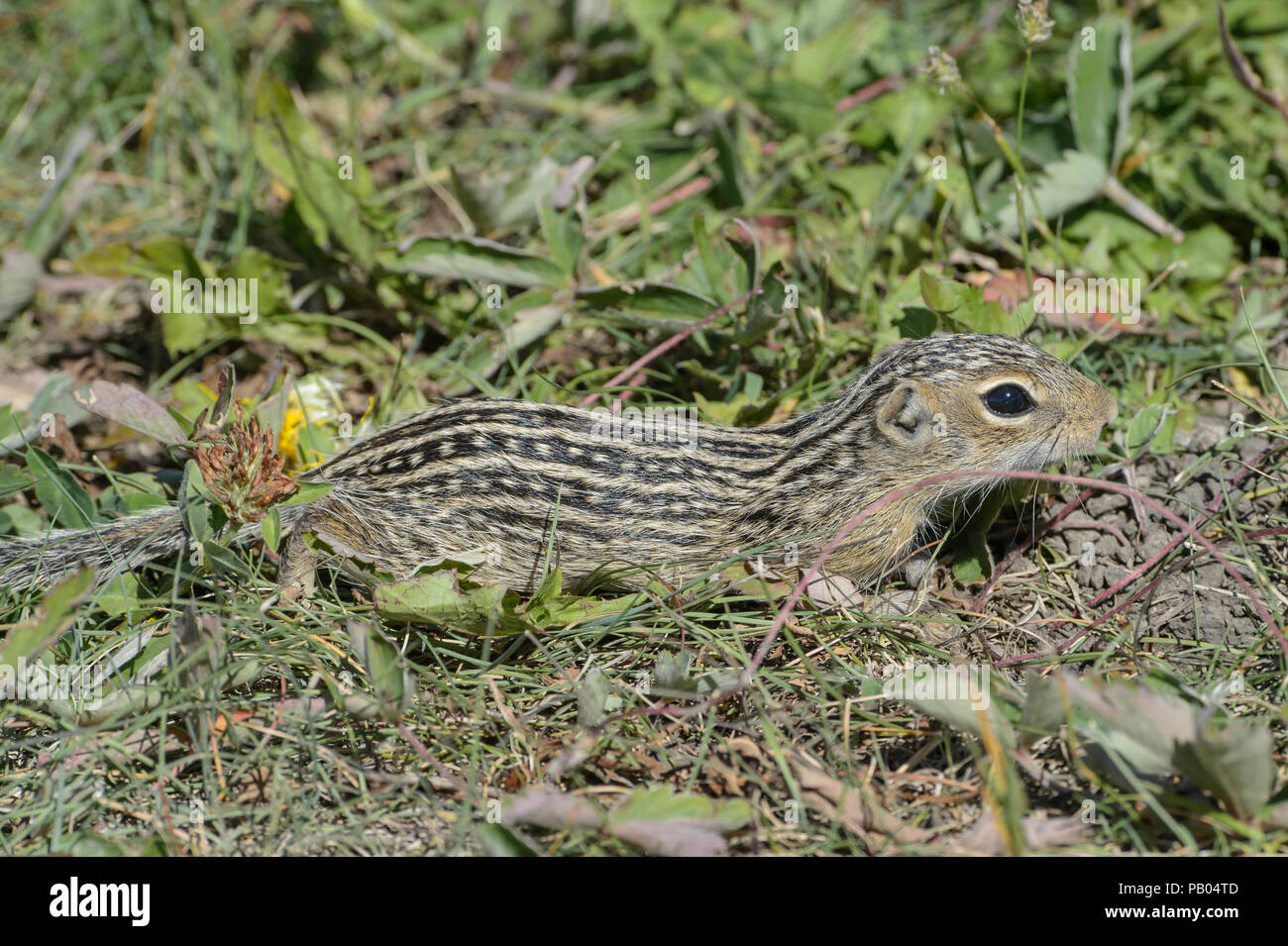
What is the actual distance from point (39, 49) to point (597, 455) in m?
5.89

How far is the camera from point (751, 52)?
6703 mm

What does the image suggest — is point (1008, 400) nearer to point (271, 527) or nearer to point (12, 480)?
point (271, 527)

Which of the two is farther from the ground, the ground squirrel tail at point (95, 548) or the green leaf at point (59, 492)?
the green leaf at point (59, 492)

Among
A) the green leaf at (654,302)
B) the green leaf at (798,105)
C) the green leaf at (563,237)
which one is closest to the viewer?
the green leaf at (654,302)

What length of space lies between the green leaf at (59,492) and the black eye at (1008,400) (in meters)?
3.91

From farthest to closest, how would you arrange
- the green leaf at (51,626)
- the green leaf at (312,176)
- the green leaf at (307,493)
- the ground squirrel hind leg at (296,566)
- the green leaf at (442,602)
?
the green leaf at (312,176), the ground squirrel hind leg at (296,566), the green leaf at (307,493), the green leaf at (442,602), the green leaf at (51,626)

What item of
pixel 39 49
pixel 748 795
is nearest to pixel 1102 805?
pixel 748 795

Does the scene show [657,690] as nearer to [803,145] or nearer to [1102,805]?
[1102,805]

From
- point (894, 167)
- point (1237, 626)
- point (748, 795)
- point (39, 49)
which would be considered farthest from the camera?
point (39, 49)

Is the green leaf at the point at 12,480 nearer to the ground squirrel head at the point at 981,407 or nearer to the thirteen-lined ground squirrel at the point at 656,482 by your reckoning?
the thirteen-lined ground squirrel at the point at 656,482

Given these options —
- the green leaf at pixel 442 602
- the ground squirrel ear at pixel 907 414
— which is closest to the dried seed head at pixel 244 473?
the green leaf at pixel 442 602

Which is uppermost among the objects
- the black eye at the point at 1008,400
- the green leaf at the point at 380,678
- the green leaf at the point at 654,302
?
the green leaf at the point at 654,302

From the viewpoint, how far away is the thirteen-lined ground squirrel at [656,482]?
→ 4.56m

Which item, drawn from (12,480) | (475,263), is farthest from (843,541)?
(12,480)
